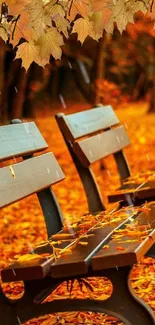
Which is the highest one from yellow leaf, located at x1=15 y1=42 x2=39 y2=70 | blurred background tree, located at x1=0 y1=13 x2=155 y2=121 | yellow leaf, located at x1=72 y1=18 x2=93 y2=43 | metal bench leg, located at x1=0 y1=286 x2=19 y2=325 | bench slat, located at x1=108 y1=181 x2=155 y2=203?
blurred background tree, located at x1=0 y1=13 x2=155 y2=121

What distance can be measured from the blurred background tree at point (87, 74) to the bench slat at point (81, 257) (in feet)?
22.1

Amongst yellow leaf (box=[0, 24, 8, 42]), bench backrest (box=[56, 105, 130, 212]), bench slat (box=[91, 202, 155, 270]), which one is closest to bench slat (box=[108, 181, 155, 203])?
bench backrest (box=[56, 105, 130, 212])

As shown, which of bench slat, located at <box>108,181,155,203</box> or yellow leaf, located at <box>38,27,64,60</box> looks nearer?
yellow leaf, located at <box>38,27,64,60</box>

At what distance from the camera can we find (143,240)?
3295 mm

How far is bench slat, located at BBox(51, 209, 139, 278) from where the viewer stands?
3.10m

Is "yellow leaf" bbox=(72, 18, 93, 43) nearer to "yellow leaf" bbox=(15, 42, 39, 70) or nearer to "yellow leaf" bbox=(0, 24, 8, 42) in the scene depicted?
"yellow leaf" bbox=(15, 42, 39, 70)

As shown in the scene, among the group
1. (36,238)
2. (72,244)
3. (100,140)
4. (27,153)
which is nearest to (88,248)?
(72,244)

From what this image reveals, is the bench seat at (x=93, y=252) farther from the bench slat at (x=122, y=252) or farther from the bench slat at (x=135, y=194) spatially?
the bench slat at (x=135, y=194)

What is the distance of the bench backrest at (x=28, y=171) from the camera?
370cm

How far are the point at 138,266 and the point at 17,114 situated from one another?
6.00 metres

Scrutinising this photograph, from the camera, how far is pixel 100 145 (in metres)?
5.28

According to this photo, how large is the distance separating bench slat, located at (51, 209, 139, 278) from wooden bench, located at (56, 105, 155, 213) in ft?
2.96

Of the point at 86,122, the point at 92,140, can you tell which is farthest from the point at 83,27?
the point at 86,122

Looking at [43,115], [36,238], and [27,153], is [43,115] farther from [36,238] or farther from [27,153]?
[27,153]
